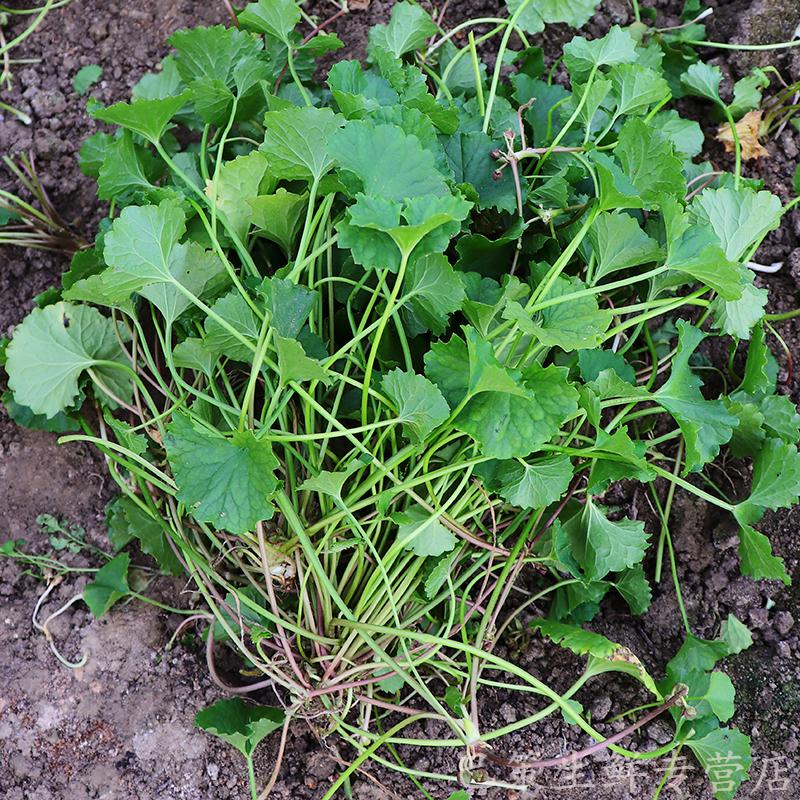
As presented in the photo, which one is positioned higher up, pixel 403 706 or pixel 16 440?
pixel 16 440

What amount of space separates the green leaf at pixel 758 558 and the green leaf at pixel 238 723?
729 mm

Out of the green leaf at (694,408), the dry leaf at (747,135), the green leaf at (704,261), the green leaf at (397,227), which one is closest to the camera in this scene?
the green leaf at (397,227)

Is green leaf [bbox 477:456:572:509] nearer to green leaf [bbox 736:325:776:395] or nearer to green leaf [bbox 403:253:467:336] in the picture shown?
green leaf [bbox 403:253:467:336]

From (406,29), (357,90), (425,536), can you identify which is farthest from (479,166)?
(425,536)

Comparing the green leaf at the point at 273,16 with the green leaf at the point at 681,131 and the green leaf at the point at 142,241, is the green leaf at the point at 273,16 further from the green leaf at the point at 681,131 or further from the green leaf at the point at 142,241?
the green leaf at the point at 681,131

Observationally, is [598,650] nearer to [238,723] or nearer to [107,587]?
[238,723]

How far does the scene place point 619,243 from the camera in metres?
1.07

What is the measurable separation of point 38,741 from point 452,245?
37.2 inches

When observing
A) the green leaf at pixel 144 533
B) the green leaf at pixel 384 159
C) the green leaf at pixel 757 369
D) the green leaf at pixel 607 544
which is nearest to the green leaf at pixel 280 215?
the green leaf at pixel 384 159

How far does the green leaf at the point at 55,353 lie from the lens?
116cm

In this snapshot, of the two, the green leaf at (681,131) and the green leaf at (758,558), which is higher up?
the green leaf at (681,131)

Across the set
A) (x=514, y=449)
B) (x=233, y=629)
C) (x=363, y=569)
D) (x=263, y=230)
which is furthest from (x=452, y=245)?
(x=233, y=629)

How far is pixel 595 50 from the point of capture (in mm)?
1183

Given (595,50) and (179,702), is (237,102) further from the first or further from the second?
(179,702)
